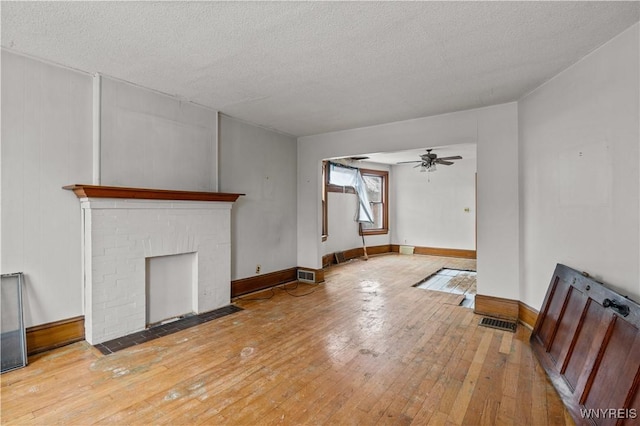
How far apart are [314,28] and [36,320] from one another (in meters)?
3.40

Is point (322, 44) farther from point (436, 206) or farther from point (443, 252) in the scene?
point (443, 252)

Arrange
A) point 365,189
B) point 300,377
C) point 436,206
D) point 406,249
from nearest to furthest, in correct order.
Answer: point 300,377
point 365,189
point 436,206
point 406,249

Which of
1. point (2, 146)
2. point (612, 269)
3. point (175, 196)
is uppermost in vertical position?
point (2, 146)

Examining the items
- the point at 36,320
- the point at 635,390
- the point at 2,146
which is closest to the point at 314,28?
the point at 2,146

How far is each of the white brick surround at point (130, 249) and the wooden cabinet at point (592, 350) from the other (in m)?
3.59

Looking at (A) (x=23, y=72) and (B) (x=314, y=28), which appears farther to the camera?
(A) (x=23, y=72)

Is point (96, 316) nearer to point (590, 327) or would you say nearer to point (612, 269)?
point (590, 327)

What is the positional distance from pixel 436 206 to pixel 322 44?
6.82 m

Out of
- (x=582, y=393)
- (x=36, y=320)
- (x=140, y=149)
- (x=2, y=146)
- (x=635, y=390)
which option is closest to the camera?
(x=635, y=390)

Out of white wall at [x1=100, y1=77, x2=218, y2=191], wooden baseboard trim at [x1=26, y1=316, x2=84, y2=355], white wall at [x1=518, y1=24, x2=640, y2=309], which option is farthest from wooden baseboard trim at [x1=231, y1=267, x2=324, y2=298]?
white wall at [x1=518, y1=24, x2=640, y2=309]

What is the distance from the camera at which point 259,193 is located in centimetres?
477

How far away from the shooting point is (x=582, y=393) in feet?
6.25

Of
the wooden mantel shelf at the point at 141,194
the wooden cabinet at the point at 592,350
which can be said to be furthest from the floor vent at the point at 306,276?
the wooden cabinet at the point at 592,350

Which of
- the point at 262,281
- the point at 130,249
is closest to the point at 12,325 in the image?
the point at 130,249
